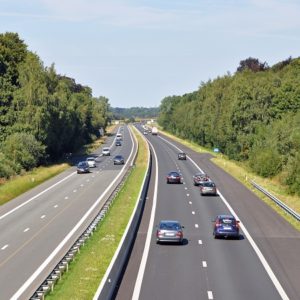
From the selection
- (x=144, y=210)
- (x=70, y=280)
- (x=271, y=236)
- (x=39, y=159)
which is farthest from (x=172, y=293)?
(x=39, y=159)

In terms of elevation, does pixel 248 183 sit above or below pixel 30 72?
below

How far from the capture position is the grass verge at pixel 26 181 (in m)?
62.2

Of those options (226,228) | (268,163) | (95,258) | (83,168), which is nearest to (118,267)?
(95,258)

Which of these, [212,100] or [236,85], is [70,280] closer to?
[236,85]

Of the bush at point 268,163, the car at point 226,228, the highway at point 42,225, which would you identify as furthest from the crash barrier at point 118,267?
the bush at point 268,163

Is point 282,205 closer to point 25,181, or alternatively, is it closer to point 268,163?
point 25,181

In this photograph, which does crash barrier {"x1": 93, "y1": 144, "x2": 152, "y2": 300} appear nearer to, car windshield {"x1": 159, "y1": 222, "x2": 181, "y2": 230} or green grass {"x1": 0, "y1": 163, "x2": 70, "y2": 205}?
car windshield {"x1": 159, "y1": 222, "x2": 181, "y2": 230}

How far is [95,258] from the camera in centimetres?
3281

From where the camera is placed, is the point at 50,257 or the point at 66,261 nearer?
the point at 66,261

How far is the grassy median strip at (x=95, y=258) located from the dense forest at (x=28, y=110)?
32470 mm

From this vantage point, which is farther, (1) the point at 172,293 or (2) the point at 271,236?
(2) the point at 271,236

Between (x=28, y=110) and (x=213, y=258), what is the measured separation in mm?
64258

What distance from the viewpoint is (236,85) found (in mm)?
117688

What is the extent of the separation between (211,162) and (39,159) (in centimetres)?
2566
